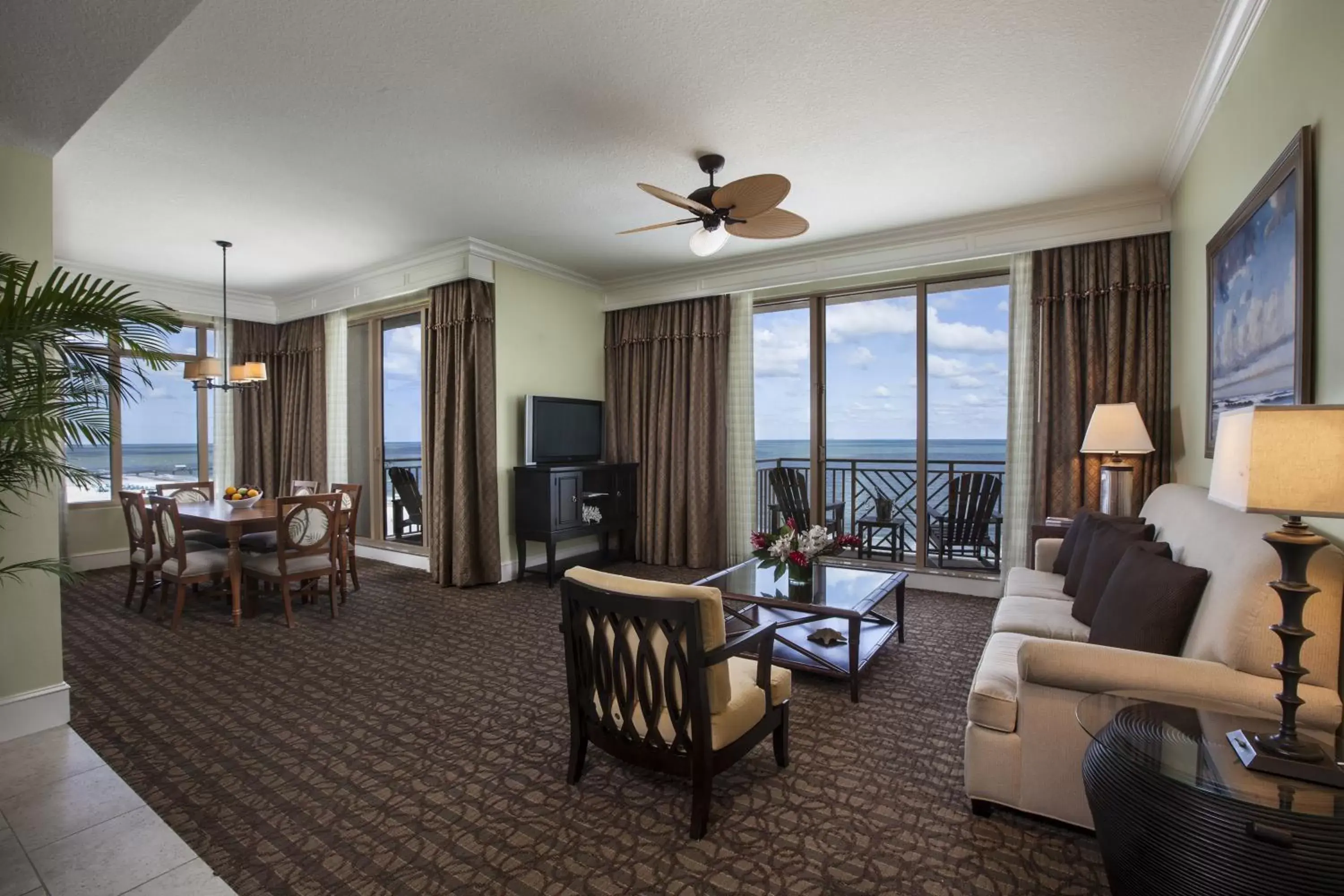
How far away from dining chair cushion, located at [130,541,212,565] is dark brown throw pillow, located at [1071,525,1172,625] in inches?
215

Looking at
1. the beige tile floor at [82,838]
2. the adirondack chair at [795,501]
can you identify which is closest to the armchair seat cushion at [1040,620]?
the adirondack chair at [795,501]

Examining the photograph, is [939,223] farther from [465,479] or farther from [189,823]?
[189,823]

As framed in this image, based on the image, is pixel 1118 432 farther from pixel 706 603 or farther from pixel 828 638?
pixel 706 603

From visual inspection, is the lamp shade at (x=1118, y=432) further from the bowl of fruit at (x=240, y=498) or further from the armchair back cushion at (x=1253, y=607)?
the bowl of fruit at (x=240, y=498)

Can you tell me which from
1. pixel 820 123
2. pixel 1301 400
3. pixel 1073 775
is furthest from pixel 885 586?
pixel 820 123

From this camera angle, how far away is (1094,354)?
4.13 metres

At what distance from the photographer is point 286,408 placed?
6.75 m

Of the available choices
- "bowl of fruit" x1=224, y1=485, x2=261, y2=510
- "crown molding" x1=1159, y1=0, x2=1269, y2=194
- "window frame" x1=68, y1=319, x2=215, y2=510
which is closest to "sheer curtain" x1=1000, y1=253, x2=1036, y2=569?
"crown molding" x1=1159, y1=0, x2=1269, y2=194

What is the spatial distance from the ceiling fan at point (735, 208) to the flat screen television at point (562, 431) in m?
2.44

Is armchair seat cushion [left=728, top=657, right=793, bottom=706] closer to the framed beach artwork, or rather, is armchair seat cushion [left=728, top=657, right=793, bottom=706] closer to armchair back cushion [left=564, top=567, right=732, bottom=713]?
armchair back cushion [left=564, top=567, right=732, bottom=713]

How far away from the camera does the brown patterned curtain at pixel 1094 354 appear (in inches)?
154

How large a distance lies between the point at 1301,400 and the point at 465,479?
4.90 meters

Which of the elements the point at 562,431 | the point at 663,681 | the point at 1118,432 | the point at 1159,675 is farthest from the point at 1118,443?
the point at 562,431

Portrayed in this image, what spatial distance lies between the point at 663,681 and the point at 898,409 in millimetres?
4100
